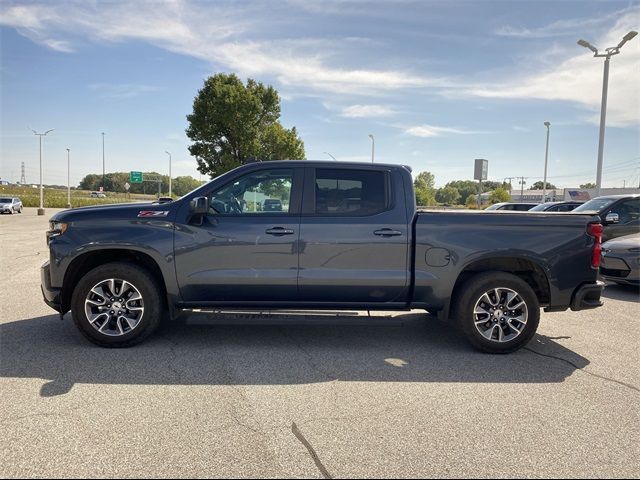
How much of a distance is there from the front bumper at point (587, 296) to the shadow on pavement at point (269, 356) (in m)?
0.54

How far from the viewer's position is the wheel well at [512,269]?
4.75 metres

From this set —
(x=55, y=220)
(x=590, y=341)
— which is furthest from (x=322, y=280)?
(x=590, y=341)

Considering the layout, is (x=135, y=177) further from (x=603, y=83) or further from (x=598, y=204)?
(x=598, y=204)

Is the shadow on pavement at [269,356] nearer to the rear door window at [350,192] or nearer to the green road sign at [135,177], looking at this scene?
the rear door window at [350,192]

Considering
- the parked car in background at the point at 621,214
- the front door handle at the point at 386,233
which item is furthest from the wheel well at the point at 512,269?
the parked car in background at the point at 621,214

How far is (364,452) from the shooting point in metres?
2.82

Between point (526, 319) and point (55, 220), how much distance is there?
496cm

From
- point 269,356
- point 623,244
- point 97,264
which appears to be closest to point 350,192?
point 269,356

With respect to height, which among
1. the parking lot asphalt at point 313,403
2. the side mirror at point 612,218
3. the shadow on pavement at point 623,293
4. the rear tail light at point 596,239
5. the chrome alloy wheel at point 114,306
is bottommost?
the parking lot asphalt at point 313,403

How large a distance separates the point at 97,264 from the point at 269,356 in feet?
6.95

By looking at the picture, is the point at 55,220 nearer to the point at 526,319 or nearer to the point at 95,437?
the point at 95,437

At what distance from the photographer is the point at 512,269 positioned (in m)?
4.86

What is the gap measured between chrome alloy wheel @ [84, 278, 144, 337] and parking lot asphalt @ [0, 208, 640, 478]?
25 cm

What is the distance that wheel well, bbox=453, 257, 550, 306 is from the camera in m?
4.75
